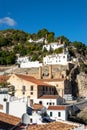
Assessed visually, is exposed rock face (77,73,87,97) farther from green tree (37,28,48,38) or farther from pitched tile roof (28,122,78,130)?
green tree (37,28,48,38)

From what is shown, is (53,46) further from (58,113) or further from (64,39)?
(58,113)

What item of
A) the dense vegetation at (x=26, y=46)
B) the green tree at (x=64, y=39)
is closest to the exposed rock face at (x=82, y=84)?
the dense vegetation at (x=26, y=46)

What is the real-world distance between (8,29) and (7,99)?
102 m

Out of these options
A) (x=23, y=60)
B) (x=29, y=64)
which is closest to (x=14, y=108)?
(x=29, y=64)

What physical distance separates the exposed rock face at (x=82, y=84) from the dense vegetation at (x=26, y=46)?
70.7ft

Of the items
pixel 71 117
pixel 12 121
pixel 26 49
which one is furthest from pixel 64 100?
pixel 26 49

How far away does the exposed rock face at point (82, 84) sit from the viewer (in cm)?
7089

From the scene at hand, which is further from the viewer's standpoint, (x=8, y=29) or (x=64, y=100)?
(x=8, y=29)

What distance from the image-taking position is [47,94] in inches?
2350

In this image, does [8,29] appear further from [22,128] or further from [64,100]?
[22,128]

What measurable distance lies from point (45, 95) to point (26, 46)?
55900mm

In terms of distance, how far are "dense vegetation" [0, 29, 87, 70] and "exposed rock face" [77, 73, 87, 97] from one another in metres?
21.5

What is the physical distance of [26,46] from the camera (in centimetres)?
11200

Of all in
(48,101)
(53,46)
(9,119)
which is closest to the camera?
(9,119)
